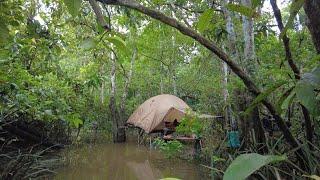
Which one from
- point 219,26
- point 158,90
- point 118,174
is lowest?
point 118,174

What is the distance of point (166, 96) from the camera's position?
14242 millimetres

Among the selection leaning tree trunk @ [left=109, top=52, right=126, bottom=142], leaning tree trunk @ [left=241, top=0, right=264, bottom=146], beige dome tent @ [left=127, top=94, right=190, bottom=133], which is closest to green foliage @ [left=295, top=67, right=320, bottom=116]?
leaning tree trunk @ [left=241, top=0, right=264, bottom=146]

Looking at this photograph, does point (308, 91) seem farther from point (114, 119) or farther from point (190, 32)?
point (114, 119)

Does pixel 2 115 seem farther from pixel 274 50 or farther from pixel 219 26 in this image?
pixel 274 50

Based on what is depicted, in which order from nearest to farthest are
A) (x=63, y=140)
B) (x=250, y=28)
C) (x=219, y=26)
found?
(x=219, y=26)
(x=250, y=28)
(x=63, y=140)

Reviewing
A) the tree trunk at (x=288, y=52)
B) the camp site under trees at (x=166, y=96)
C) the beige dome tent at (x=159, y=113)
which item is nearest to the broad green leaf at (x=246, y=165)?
the camp site under trees at (x=166, y=96)

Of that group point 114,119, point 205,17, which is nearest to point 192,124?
point 205,17

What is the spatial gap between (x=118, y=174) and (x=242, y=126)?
375 centimetres

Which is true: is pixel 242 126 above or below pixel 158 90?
below

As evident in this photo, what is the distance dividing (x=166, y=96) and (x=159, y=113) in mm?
1141

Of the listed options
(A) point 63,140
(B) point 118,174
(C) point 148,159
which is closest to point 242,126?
(B) point 118,174

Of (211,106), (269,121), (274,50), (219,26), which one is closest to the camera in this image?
(219,26)

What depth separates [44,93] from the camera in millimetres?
6621

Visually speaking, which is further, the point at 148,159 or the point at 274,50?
the point at 148,159
